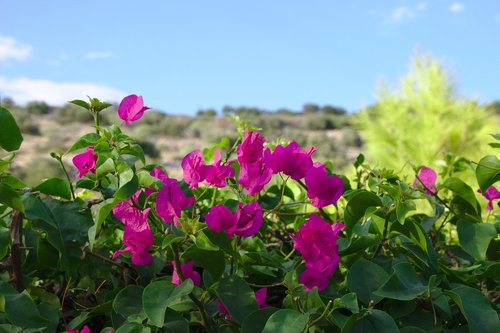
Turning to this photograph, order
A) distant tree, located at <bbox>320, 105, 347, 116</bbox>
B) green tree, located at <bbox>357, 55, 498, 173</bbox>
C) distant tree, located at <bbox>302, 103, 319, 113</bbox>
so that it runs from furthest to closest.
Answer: distant tree, located at <bbox>302, 103, 319, 113</bbox> < distant tree, located at <bbox>320, 105, 347, 116</bbox> < green tree, located at <bbox>357, 55, 498, 173</bbox>

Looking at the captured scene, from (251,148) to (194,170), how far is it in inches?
2.4

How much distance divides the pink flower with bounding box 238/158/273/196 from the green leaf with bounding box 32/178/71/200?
0.56 ft

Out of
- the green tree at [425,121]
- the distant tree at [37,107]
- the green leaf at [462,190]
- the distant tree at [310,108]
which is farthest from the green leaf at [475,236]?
the distant tree at [310,108]

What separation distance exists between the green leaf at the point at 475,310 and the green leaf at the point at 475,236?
0.11 metres

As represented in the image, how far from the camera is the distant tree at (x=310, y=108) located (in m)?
24.3

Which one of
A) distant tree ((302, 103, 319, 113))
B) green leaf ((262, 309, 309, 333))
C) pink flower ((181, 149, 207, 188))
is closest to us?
green leaf ((262, 309, 309, 333))

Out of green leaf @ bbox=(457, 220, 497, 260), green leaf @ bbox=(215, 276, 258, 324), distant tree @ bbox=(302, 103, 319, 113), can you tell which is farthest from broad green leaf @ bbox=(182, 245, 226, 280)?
distant tree @ bbox=(302, 103, 319, 113)

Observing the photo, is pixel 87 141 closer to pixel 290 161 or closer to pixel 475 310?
pixel 290 161

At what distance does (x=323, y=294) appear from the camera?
1.75 feet

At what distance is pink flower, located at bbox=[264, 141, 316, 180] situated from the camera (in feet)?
1.75

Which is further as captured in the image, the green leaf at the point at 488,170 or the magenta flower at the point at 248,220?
the green leaf at the point at 488,170

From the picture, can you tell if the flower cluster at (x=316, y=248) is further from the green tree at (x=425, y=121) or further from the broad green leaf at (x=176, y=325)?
the green tree at (x=425, y=121)

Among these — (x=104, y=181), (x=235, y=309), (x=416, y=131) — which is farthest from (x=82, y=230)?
(x=416, y=131)

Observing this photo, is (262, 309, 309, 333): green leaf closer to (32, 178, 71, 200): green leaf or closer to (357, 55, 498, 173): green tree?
(32, 178, 71, 200): green leaf
